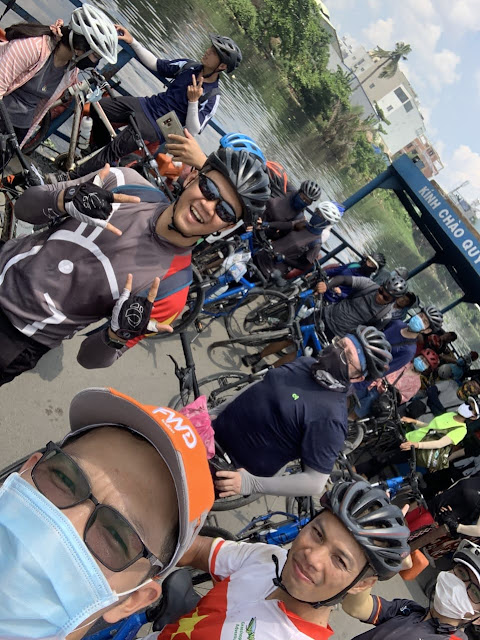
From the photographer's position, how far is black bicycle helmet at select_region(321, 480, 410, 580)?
2.21 m

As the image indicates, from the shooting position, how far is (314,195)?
20.9ft

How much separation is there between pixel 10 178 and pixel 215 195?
8.77ft

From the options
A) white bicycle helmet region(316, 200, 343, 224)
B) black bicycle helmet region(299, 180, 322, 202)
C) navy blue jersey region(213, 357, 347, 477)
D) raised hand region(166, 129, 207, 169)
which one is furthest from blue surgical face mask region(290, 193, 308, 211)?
navy blue jersey region(213, 357, 347, 477)

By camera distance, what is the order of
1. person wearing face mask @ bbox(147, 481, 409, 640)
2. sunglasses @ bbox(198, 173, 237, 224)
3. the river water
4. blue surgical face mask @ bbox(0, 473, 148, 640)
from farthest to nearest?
the river water < sunglasses @ bbox(198, 173, 237, 224) < person wearing face mask @ bbox(147, 481, 409, 640) < blue surgical face mask @ bbox(0, 473, 148, 640)

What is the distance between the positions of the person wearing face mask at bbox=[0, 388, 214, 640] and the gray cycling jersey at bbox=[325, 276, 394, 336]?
5464 millimetres

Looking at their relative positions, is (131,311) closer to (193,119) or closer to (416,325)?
(193,119)

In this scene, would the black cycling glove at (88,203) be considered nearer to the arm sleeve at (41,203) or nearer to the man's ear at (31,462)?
the arm sleeve at (41,203)

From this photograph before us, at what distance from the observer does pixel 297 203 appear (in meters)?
6.57

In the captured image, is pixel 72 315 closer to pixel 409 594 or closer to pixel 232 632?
pixel 232 632

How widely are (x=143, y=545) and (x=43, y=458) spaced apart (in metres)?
0.43

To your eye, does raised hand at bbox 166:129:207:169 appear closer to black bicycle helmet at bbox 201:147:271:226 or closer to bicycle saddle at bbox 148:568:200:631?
black bicycle helmet at bbox 201:147:271:226

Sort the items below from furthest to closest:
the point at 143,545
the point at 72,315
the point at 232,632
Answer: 1. the point at 72,315
2. the point at 232,632
3. the point at 143,545

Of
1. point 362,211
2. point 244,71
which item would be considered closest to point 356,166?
point 362,211

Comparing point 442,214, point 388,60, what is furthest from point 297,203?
point 388,60
